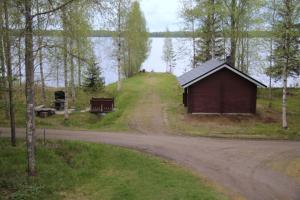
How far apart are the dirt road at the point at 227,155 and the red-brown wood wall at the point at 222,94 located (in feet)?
21.4

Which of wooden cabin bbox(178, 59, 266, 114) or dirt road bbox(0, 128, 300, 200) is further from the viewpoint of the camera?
wooden cabin bbox(178, 59, 266, 114)

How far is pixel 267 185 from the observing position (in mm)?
12438

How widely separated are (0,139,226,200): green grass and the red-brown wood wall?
10591mm

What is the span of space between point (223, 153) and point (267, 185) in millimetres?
3981

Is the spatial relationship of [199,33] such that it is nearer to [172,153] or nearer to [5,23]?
[172,153]

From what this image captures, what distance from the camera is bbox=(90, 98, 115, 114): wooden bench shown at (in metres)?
26.8

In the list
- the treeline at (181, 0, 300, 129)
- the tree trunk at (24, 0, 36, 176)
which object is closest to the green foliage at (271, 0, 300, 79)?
the treeline at (181, 0, 300, 129)

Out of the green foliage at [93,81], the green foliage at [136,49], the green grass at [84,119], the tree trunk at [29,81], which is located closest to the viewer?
the tree trunk at [29,81]

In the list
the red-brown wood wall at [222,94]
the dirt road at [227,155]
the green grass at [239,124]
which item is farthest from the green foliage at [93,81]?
the dirt road at [227,155]

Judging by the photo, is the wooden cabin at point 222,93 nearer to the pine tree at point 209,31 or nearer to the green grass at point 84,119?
the green grass at point 84,119

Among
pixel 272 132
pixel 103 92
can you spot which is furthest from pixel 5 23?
pixel 103 92

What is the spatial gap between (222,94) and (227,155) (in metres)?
9.73

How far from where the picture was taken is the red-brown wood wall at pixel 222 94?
82.2ft

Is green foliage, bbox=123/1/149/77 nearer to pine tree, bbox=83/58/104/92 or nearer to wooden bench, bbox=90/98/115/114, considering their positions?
pine tree, bbox=83/58/104/92
